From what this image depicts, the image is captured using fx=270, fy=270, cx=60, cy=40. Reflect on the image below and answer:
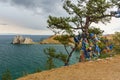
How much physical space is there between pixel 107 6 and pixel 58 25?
22.1 ft

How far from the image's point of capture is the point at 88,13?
33000 millimetres

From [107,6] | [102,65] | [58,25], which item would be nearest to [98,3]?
[107,6]

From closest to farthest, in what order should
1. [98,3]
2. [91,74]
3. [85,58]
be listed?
[91,74]
[85,58]
[98,3]

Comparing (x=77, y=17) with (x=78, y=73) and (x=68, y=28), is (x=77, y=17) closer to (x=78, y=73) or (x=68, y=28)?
(x=68, y=28)

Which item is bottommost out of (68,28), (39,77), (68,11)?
(39,77)

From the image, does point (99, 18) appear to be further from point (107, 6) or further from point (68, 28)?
point (68, 28)

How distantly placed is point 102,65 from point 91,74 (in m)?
3.09

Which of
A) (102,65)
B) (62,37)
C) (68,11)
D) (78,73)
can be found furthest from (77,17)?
(78,73)

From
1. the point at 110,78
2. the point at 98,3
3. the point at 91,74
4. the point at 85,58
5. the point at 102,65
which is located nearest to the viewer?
the point at 110,78

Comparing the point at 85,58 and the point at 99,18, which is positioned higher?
the point at 99,18

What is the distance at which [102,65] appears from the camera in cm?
2030

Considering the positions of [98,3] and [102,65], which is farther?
[98,3]

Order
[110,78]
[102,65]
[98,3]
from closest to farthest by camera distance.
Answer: [110,78] < [102,65] < [98,3]

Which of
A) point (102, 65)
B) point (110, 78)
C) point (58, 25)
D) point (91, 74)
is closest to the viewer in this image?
point (110, 78)
